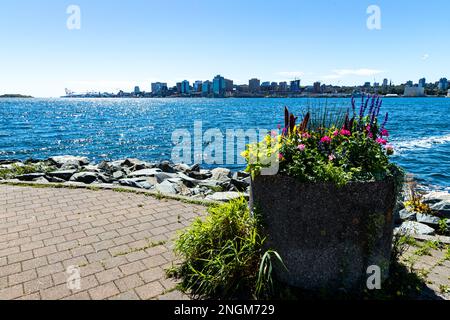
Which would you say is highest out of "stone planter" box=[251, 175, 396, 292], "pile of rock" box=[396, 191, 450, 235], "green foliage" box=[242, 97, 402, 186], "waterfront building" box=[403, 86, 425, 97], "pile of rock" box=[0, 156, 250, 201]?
"waterfront building" box=[403, 86, 425, 97]

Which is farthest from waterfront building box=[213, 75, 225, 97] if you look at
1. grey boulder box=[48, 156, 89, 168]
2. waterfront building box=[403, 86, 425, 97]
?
grey boulder box=[48, 156, 89, 168]

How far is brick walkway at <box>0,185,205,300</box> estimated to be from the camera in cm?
381

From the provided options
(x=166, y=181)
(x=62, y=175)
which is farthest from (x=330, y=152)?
(x=62, y=175)

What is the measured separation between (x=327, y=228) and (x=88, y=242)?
137 inches

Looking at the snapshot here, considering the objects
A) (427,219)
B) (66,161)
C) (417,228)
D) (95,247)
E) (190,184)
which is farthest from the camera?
(66,161)

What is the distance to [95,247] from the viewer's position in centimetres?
479

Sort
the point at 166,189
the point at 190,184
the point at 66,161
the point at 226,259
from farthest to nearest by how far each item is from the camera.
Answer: the point at 66,161, the point at 190,184, the point at 166,189, the point at 226,259

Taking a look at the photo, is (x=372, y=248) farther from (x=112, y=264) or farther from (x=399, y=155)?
(x=399, y=155)

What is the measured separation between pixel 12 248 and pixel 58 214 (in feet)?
4.27

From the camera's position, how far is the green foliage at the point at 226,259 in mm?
→ 3707

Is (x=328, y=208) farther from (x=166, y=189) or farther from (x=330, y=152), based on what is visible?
(x=166, y=189)

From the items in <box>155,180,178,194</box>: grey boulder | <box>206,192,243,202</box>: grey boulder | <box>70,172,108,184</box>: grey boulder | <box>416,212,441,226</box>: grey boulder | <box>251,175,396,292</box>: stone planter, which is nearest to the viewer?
<box>251,175,396,292</box>: stone planter

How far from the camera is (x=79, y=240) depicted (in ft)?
16.4

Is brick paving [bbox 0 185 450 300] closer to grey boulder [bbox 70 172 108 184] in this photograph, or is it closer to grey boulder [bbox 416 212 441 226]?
grey boulder [bbox 70 172 108 184]
